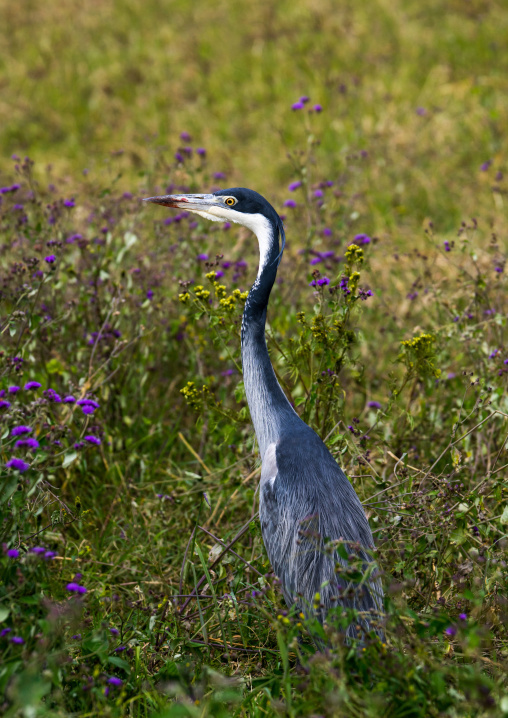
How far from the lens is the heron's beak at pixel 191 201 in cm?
368

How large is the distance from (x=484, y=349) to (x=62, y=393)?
2.45 metres

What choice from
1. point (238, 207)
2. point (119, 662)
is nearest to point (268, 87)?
point (238, 207)

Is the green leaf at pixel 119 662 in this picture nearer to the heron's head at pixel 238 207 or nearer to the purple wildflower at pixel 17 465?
the purple wildflower at pixel 17 465

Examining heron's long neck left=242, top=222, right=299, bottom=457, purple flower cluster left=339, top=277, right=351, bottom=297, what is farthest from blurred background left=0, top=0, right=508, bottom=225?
heron's long neck left=242, top=222, right=299, bottom=457

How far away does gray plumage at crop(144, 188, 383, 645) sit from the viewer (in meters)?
2.89

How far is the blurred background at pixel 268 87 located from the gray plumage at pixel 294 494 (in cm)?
451

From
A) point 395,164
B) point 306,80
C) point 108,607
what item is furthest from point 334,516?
point 306,80

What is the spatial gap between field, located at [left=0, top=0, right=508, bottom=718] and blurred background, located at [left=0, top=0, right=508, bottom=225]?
0.06m

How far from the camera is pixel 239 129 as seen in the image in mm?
9445

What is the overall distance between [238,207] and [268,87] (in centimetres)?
711

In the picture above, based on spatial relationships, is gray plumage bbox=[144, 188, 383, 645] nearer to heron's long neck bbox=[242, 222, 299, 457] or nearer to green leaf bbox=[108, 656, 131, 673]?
heron's long neck bbox=[242, 222, 299, 457]

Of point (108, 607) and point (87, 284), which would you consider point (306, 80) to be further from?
point (108, 607)

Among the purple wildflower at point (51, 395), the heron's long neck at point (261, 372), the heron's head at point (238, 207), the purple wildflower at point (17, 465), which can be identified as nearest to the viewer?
the purple wildflower at point (17, 465)

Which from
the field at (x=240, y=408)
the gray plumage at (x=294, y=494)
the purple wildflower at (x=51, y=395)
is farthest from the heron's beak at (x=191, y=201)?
the purple wildflower at (x=51, y=395)
